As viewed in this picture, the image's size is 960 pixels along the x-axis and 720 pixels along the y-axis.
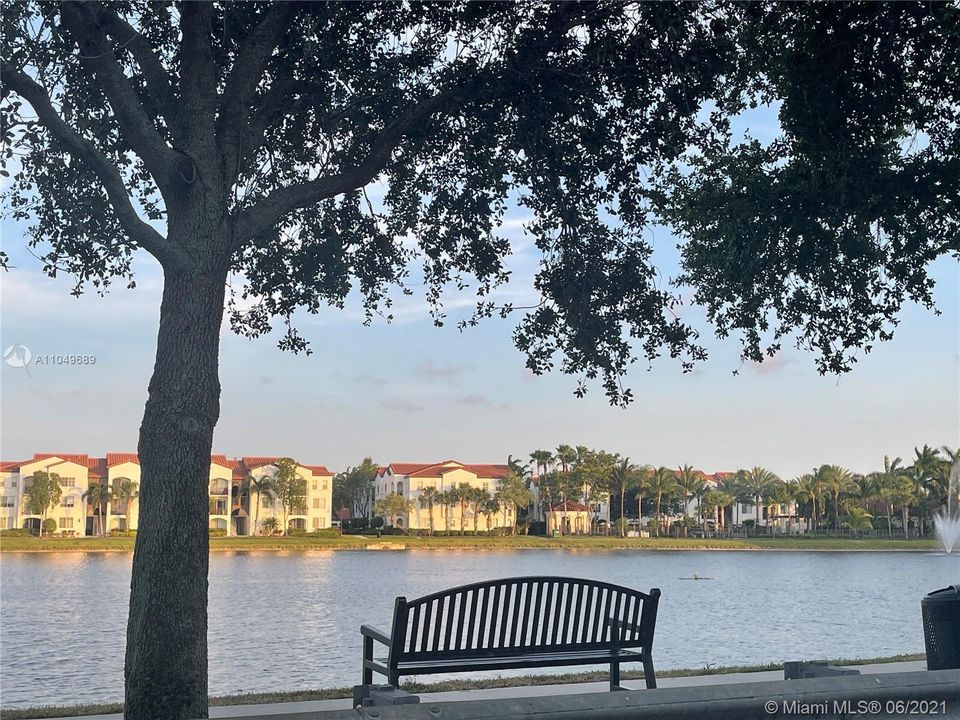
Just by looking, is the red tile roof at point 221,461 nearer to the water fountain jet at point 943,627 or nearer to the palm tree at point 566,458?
the palm tree at point 566,458

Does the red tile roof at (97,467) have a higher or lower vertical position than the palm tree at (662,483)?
higher

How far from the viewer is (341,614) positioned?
34.3 meters

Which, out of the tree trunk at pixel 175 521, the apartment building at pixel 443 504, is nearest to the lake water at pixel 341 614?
the tree trunk at pixel 175 521

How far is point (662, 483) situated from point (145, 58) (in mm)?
121272

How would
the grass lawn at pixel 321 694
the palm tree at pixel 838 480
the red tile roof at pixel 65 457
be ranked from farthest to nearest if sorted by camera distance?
the palm tree at pixel 838 480 < the red tile roof at pixel 65 457 < the grass lawn at pixel 321 694

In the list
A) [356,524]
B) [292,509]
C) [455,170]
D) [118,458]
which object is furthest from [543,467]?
[455,170]

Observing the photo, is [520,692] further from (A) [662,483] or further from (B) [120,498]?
(A) [662,483]

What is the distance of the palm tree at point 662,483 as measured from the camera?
412 ft

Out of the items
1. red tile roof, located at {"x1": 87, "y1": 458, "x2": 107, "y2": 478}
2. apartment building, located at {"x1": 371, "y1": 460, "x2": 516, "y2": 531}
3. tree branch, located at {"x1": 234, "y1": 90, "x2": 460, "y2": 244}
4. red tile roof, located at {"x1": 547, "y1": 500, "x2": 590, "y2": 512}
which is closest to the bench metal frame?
tree branch, located at {"x1": 234, "y1": 90, "x2": 460, "y2": 244}

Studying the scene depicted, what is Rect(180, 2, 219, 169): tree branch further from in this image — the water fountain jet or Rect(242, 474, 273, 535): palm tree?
Rect(242, 474, 273, 535): palm tree

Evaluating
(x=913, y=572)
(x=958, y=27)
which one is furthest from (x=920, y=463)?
(x=958, y=27)

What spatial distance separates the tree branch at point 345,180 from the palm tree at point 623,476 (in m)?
118

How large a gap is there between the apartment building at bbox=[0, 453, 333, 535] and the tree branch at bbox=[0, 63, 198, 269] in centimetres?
8912

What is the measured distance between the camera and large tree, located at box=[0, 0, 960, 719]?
690cm
